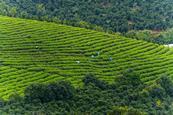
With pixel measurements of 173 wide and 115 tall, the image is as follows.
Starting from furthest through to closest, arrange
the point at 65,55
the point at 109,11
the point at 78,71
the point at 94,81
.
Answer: the point at 109,11, the point at 65,55, the point at 78,71, the point at 94,81

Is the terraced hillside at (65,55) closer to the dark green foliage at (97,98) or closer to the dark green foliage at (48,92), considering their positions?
the dark green foliage at (97,98)

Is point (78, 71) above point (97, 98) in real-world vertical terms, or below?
below

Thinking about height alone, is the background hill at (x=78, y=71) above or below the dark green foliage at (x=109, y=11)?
above

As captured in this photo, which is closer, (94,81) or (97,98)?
(97,98)

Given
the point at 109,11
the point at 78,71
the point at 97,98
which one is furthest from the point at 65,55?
the point at 109,11

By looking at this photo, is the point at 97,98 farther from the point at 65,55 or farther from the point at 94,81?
the point at 65,55

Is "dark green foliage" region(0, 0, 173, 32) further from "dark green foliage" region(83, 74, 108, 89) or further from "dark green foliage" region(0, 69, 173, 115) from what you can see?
"dark green foliage" region(83, 74, 108, 89)

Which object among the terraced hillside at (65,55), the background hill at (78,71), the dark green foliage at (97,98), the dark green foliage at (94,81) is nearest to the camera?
the dark green foliage at (97,98)

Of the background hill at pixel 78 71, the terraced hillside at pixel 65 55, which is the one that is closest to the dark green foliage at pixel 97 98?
the background hill at pixel 78 71
